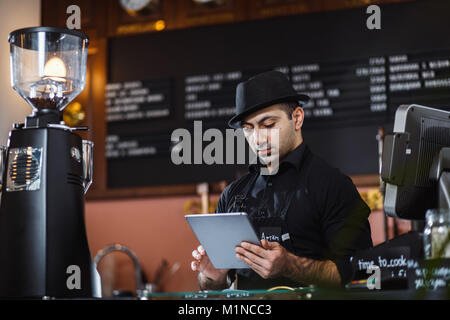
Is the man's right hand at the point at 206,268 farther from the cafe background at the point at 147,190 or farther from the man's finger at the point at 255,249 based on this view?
the cafe background at the point at 147,190

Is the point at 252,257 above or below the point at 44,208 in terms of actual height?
below

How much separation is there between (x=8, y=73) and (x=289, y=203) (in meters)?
1.00

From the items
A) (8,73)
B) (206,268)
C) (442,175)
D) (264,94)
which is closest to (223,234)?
(206,268)

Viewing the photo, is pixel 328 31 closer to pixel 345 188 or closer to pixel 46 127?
pixel 345 188

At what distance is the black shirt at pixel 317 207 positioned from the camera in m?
1.78

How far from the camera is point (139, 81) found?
3.72 m

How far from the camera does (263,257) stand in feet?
4.97

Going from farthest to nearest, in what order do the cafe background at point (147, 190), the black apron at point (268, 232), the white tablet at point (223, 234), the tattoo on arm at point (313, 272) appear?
the cafe background at point (147, 190) → the black apron at point (268, 232) → the tattoo on arm at point (313, 272) → the white tablet at point (223, 234)

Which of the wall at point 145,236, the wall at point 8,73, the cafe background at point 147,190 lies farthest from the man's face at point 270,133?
the wall at point 145,236

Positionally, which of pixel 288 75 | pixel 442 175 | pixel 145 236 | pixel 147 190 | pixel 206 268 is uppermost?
pixel 288 75

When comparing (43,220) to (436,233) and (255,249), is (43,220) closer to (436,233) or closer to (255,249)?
(255,249)

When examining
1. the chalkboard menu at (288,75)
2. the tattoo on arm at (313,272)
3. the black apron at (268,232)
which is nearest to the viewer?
the tattoo on arm at (313,272)
